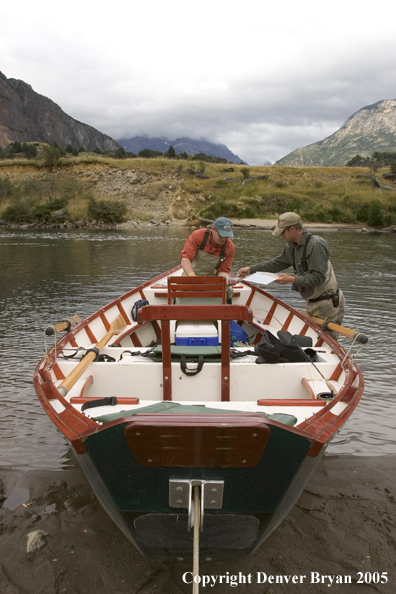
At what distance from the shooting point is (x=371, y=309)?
10984 millimetres

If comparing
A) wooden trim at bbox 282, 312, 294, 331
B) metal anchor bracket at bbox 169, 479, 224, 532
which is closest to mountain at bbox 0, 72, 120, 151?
wooden trim at bbox 282, 312, 294, 331

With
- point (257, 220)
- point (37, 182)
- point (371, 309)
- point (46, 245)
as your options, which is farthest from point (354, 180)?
point (371, 309)

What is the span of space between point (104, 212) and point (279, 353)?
44016 millimetres

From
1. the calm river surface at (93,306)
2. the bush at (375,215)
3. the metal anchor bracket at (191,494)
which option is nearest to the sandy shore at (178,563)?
the calm river surface at (93,306)

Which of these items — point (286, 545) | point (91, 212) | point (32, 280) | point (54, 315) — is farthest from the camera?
point (91, 212)

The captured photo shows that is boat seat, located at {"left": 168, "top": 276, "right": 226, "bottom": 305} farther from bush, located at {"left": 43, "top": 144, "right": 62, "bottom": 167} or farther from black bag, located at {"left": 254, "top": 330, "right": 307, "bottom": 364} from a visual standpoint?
bush, located at {"left": 43, "top": 144, "right": 62, "bottom": 167}

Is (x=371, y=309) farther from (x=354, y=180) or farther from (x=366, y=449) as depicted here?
(x=354, y=180)

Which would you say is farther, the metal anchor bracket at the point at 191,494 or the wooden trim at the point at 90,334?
the wooden trim at the point at 90,334

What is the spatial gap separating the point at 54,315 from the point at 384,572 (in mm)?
8969

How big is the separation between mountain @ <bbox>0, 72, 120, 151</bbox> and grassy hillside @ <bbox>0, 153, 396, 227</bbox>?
317ft

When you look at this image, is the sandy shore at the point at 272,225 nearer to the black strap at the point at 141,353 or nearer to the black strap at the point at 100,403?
the black strap at the point at 141,353

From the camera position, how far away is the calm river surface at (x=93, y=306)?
4633 millimetres

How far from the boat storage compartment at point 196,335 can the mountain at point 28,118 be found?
15266 cm

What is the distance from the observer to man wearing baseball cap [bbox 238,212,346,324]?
205 inches
